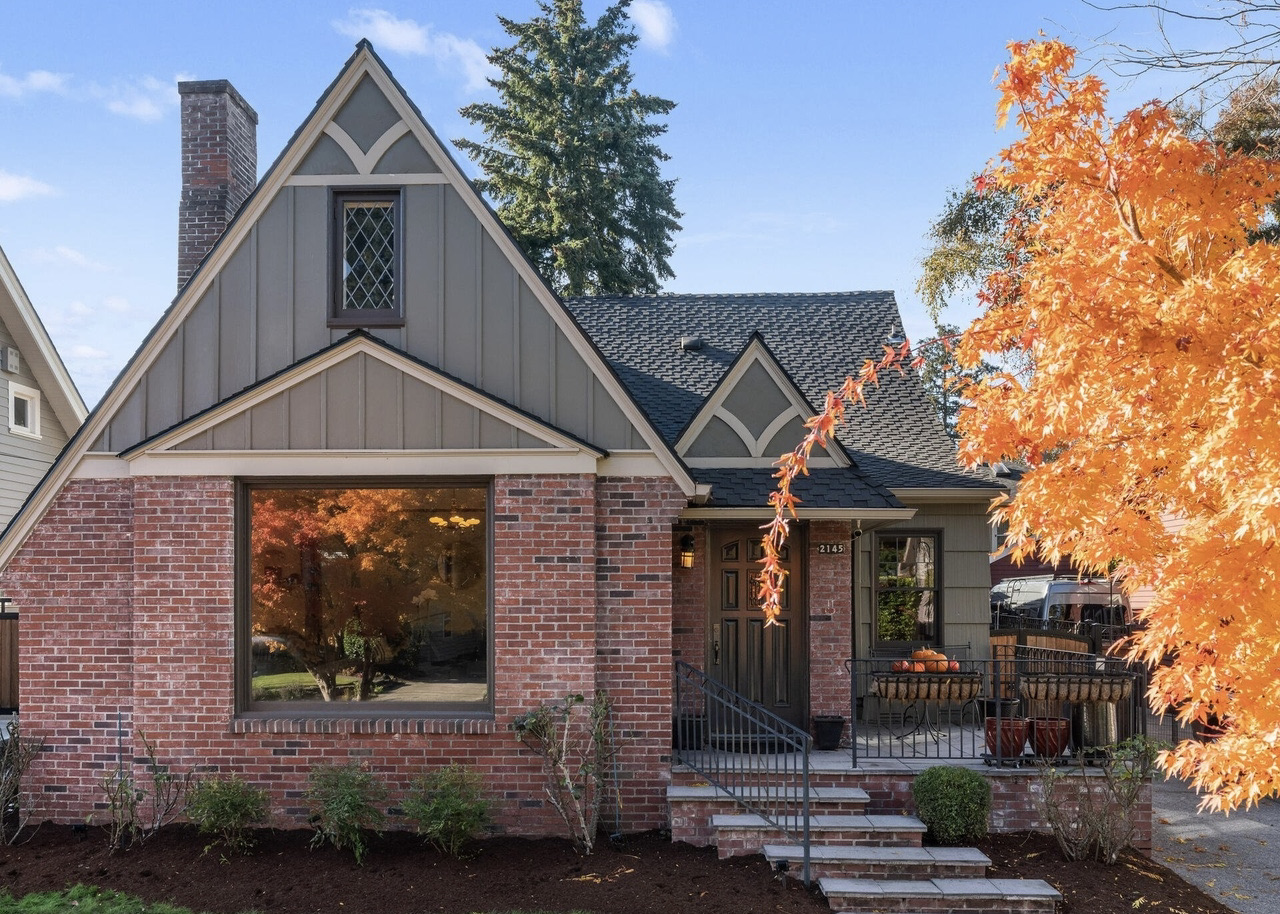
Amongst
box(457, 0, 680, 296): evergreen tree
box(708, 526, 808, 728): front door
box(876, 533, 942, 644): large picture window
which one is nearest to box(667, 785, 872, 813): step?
box(708, 526, 808, 728): front door

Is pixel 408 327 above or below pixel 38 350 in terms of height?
below

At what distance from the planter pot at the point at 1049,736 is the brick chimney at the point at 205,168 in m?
8.93

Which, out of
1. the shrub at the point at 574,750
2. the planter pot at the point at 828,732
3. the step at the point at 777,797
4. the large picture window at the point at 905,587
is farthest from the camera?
the large picture window at the point at 905,587

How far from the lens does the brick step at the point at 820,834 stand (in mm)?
7809

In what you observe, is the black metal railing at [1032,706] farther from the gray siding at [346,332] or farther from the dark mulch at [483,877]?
the gray siding at [346,332]

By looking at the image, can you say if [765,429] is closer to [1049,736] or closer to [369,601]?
[1049,736]

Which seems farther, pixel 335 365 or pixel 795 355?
pixel 795 355

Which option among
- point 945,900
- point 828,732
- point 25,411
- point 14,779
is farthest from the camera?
point 25,411

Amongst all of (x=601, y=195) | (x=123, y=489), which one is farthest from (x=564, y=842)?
(x=601, y=195)

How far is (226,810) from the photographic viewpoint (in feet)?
25.4

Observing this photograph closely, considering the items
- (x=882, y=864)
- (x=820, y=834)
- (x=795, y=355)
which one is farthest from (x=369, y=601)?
(x=795, y=355)

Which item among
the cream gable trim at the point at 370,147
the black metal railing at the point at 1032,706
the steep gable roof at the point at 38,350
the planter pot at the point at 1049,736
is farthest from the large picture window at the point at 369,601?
the steep gable roof at the point at 38,350

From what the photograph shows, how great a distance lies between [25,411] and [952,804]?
16.1m

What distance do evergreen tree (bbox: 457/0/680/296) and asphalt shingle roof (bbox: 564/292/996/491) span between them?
13954 millimetres
